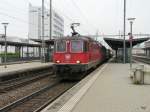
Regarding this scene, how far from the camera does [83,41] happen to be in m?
21.2

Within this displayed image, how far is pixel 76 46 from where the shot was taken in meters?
21.4

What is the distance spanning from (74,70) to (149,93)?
879cm

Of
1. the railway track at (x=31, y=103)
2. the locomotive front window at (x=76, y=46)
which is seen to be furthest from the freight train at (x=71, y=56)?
the railway track at (x=31, y=103)

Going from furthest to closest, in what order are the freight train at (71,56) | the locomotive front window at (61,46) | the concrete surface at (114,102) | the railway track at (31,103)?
the locomotive front window at (61,46), the freight train at (71,56), the railway track at (31,103), the concrete surface at (114,102)

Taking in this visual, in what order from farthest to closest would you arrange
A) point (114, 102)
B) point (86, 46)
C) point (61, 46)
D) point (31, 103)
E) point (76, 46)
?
point (61, 46)
point (86, 46)
point (76, 46)
point (31, 103)
point (114, 102)

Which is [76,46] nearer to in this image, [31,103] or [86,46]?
[86,46]

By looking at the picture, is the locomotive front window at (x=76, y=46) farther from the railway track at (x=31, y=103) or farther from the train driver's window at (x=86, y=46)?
the railway track at (x=31, y=103)

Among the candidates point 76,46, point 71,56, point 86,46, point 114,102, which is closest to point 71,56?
point 71,56

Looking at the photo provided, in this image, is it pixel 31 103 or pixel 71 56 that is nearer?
pixel 31 103

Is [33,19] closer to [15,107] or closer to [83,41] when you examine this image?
[83,41]

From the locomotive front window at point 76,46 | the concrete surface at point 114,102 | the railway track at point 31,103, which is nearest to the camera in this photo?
the concrete surface at point 114,102

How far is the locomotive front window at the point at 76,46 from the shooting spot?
21281mm

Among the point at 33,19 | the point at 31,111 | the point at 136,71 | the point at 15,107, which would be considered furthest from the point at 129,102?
the point at 33,19

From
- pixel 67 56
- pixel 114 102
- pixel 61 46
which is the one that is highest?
pixel 61 46
